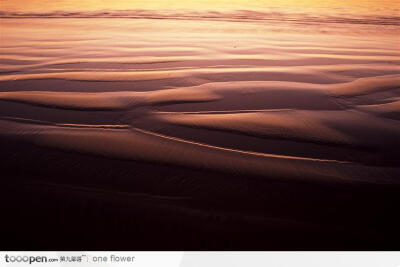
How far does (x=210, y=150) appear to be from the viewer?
4.26 ft

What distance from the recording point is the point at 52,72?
8.32 ft

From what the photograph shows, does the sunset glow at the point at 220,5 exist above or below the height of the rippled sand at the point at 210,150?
above

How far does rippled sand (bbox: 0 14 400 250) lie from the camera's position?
0.96 meters

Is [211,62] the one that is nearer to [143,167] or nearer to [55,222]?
[143,167]

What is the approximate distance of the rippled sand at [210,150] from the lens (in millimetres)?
959
